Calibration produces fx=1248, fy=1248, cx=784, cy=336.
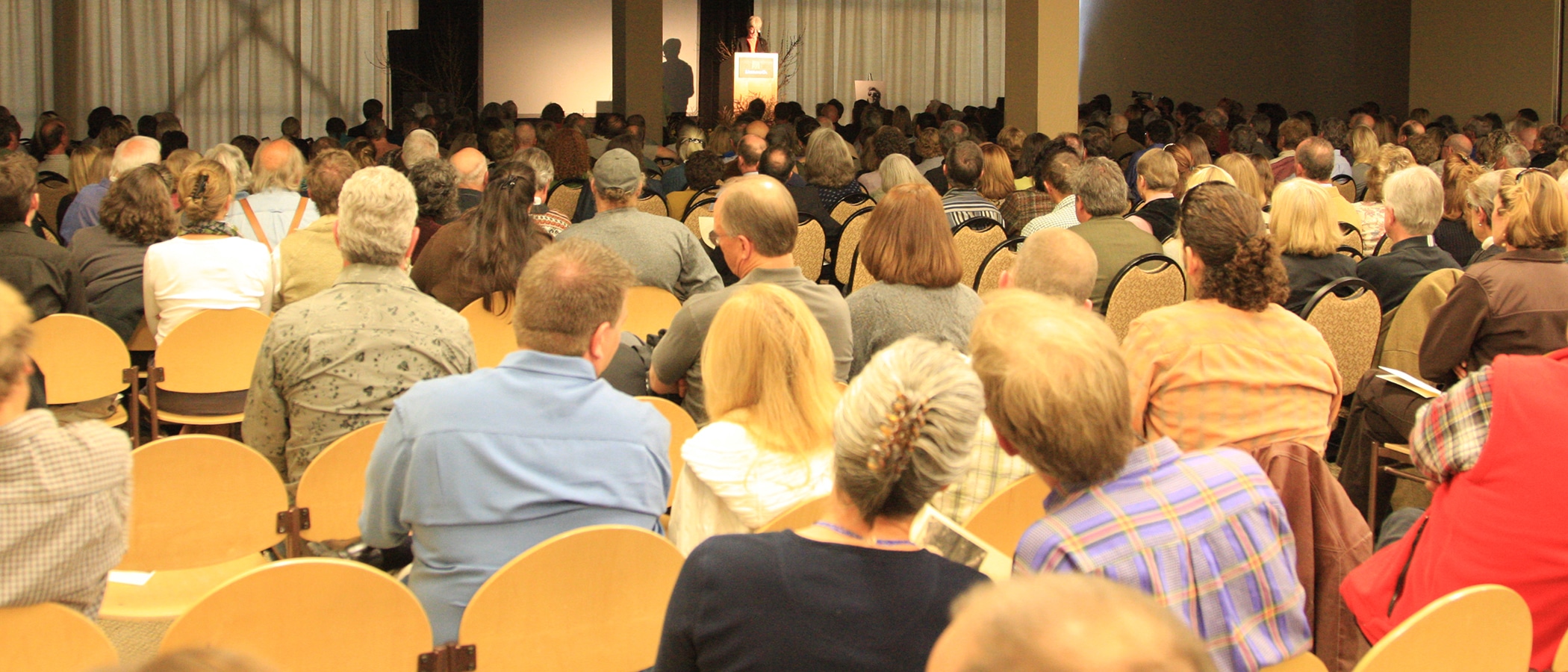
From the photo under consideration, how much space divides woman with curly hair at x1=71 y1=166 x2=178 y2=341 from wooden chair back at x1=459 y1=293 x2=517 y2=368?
1304mm

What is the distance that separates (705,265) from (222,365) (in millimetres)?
1811

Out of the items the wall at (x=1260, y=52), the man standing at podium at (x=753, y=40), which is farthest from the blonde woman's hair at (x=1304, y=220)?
the wall at (x=1260, y=52)

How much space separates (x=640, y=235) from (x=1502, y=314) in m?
2.91

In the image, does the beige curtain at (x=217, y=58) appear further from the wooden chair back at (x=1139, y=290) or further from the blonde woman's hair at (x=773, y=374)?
the blonde woman's hair at (x=773, y=374)

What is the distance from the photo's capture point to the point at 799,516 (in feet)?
6.77

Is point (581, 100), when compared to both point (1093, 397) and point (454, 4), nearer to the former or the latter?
point (454, 4)

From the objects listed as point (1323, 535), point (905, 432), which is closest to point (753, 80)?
point (1323, 535)

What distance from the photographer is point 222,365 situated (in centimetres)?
407

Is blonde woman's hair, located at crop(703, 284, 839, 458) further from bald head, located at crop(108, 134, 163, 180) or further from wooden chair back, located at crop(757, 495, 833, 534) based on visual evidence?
bald head, located at crop(108, 134, 163, 180)

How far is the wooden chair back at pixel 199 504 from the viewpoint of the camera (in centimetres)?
245

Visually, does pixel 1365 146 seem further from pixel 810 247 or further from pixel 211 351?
pixel 211 351

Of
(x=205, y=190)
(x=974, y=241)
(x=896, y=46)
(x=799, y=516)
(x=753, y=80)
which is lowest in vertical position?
(x=799, y=516)

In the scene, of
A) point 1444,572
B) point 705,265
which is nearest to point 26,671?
point 1444,572

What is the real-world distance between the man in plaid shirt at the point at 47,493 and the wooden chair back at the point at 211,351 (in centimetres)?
217
